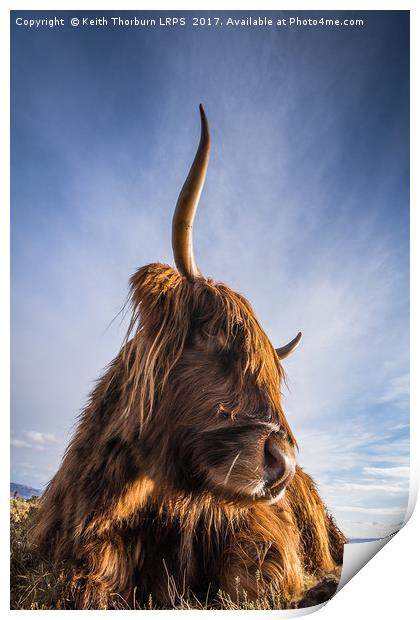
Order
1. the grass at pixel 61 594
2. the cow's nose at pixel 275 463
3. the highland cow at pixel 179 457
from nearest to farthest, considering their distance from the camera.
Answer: the cow's nose at pixel 275 463
the highland cow at pixel 179 457
the grass at pixel 61 594

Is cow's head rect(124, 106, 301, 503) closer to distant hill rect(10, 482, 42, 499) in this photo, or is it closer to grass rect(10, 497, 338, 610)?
grass rect(10, 497, 338, 610)

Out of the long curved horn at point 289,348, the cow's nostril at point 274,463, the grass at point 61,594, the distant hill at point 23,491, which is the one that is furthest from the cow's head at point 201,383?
the distant hill at point 23,491

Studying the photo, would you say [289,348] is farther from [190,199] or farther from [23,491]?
[23,491]

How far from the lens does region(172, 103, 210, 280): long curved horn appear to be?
221 cm

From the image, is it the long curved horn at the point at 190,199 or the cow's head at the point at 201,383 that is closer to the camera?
the cow's head at the point at 201,383

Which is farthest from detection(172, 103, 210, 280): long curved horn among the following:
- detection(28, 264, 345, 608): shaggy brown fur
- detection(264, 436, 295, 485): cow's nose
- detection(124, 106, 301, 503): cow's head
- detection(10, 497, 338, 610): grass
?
detection(10, 497, 338, 610): grass

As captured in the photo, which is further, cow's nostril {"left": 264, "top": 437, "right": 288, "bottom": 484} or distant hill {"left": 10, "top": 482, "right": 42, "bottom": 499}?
distant hill {"left": 10, "top": 482, "right": 42, "bottom": 499}

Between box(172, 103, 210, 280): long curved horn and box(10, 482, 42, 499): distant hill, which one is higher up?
box(172, 103, 210, 280): long curved horn

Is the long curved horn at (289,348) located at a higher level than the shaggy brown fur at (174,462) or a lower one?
higher

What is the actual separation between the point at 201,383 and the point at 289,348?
0.59 m

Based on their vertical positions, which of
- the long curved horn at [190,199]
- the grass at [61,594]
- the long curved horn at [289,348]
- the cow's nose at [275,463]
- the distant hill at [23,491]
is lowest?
the grass at [61,594]

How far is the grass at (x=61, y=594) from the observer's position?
2.29 m

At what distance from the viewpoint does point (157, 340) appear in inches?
92.8
